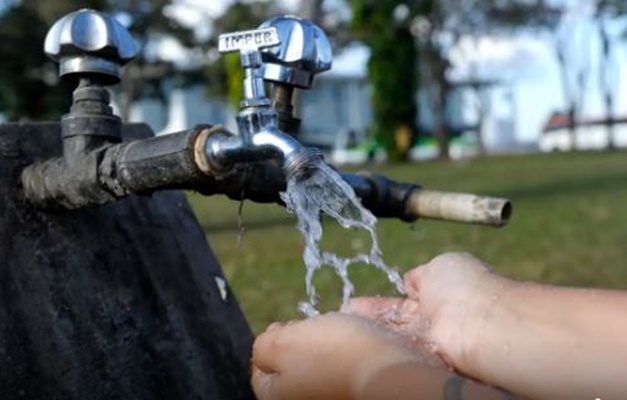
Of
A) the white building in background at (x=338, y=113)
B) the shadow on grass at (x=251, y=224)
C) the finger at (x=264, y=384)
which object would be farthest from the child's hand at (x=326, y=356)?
the white building in background at (x=338, y=113)

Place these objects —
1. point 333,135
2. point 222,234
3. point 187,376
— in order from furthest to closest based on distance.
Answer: point 333,135 → point 222,234 → point 187,376

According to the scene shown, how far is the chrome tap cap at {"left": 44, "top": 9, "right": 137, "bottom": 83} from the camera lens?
1154mm

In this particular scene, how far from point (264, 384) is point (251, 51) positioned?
268mm

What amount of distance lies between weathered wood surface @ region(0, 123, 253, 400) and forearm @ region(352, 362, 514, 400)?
0.38 meters

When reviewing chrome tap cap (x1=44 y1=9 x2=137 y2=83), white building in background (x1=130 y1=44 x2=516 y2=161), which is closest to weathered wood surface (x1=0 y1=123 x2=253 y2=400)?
chrome tap cap (x1=44 y1=9 x2=137 y2=83)

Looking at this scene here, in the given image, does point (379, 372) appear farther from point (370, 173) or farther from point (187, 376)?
point (370, 173)

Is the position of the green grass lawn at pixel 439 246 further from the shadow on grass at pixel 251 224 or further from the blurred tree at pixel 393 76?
the blurred tree at pixel 393 76

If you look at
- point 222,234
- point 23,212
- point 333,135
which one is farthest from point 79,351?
point 333,135

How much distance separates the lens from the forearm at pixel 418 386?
0.86 m

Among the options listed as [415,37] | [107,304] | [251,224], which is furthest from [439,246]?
[415,37]

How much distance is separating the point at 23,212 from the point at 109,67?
0.16 meters

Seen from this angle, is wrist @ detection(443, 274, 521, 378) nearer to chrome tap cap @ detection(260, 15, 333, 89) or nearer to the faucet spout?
the faucet spout

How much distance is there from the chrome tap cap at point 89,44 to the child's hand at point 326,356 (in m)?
0.36

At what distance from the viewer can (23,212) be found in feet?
3.97
